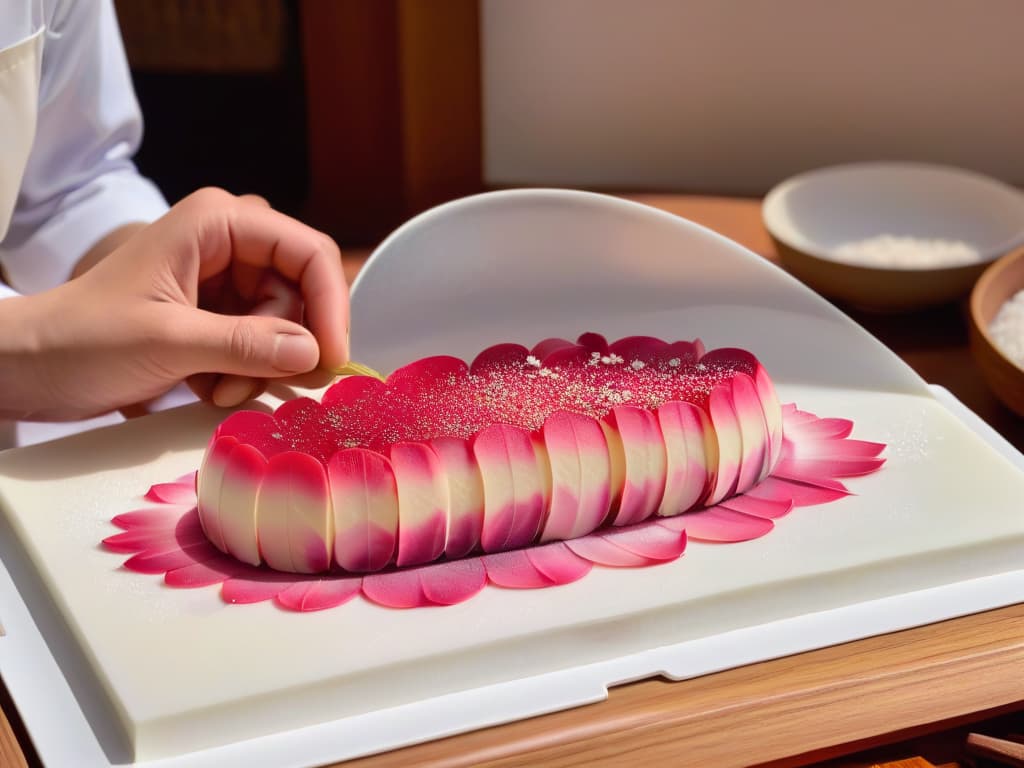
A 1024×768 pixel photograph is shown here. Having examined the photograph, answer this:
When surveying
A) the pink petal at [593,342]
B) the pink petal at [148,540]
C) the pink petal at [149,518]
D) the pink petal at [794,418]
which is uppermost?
the pink petal at [593,342]

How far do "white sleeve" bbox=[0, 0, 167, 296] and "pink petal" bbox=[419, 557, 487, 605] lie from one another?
0.57m

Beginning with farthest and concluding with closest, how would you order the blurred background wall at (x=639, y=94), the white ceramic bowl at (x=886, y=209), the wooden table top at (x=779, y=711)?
the blurred background wall at (x=639, y=94) < the white ceramic bowl at (x=886, y=209) < the wooden table top at (x=779, y=711)

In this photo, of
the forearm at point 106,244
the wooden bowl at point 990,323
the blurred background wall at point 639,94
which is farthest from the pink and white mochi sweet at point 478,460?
the blurred background wall at point 639,94

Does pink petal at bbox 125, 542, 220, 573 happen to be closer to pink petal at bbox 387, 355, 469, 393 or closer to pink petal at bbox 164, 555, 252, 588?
pink petal at bbox 164, 555, 252, 588

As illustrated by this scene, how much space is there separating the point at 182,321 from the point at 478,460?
0.22 meters

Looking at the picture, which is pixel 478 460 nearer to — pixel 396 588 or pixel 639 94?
pixel 396 588

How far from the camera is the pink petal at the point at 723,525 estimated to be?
0.65 metres

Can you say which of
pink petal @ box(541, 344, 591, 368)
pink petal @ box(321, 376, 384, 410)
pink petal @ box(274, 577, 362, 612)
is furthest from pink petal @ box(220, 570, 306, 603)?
pink petal @ box(541, 344, 591, 368)

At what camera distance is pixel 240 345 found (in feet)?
2.33

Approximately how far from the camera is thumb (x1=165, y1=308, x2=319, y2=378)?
71cm

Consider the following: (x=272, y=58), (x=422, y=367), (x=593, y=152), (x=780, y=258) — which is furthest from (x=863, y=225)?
(x=272, y=58)

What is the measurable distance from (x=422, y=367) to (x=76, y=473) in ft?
0.72

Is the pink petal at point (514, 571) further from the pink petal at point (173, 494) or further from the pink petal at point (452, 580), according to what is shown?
the pink petal at point (173, 494)

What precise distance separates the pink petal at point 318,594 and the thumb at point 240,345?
17 centimetres
